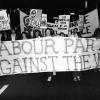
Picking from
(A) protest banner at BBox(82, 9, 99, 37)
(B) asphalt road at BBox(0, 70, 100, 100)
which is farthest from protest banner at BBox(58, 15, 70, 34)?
(B) asphalt road at BBox(0, 70, 100, 100)

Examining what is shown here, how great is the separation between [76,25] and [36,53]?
4444mm

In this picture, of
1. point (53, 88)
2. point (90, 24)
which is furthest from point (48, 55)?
point (90, 24)

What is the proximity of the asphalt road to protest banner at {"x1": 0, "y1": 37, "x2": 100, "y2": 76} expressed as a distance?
53cm

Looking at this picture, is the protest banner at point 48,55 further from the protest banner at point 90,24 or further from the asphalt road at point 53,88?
the protest banner at point 90,24

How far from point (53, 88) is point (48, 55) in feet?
3.00

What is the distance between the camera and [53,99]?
7.49 meters

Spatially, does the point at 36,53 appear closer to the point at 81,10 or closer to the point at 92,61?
the point at 92,61

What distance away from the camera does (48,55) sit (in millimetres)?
8461

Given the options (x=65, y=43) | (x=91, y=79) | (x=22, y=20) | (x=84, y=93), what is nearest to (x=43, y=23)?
(x=22, y=20)

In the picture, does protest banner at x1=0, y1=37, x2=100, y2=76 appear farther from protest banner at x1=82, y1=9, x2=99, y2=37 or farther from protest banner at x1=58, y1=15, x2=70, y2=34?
protest banner at x1=58, y1=15, x2=70, y2=34

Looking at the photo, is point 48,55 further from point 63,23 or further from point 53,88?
point 63,23

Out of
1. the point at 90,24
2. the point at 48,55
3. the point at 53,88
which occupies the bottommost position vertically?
the point at 53,88

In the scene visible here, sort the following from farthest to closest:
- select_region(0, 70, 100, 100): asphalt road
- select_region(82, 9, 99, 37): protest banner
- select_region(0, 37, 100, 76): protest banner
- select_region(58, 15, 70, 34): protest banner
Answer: select_region(58, 15, 70, 34): protest banner < select_region(82, 9, 99, 37): protest banner < select_region(0, 37, 100, 76): protest banner < select_region(0, 70, 100, 100): asphalt road

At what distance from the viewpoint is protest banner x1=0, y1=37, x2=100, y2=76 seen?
8297 mm
